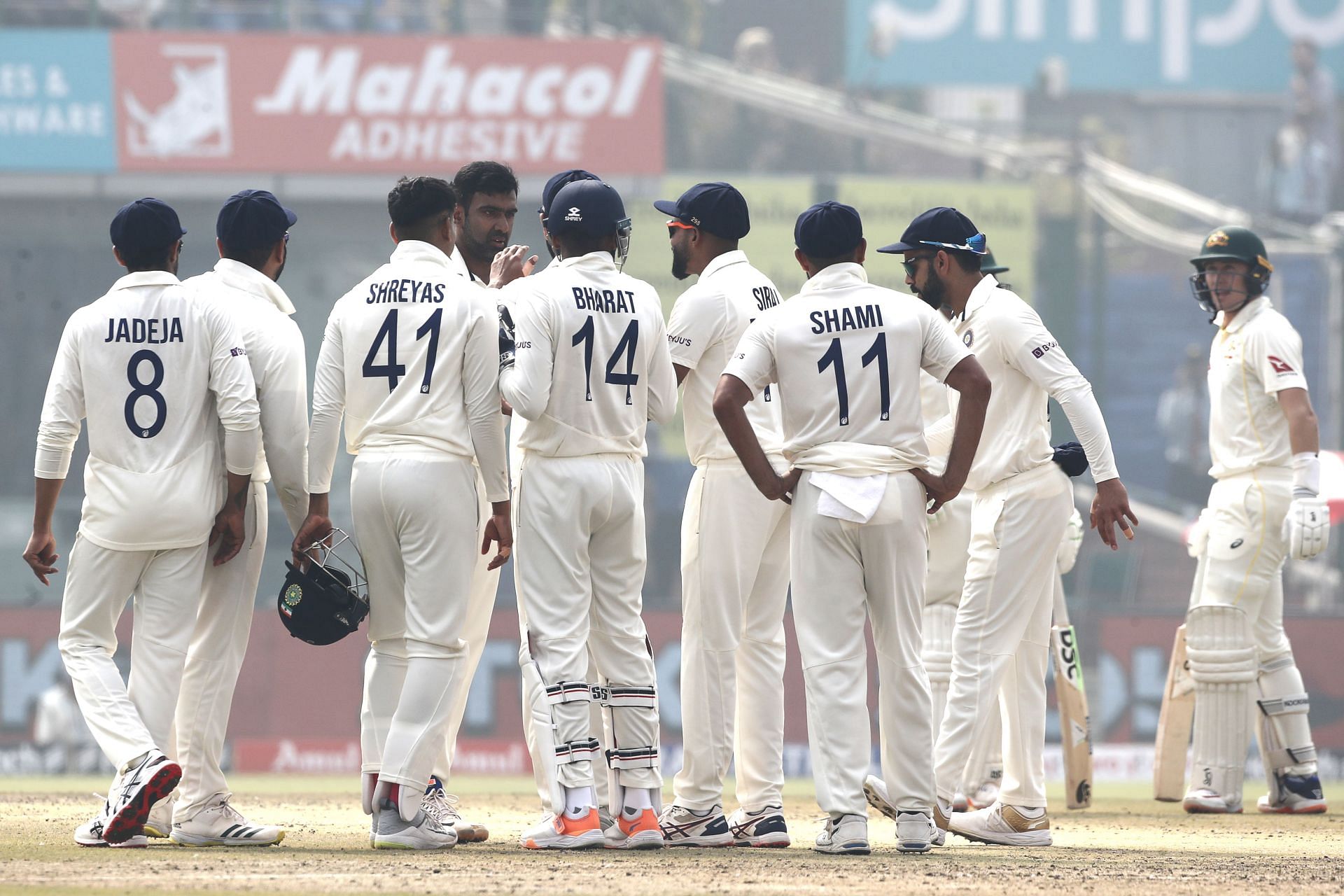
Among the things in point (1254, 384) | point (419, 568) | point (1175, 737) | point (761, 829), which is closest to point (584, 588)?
point (419, 568)

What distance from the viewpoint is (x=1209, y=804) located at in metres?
8.72

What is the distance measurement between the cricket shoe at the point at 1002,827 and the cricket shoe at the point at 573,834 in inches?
60.2

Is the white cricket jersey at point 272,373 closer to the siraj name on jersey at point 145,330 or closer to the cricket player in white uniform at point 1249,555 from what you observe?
the siraj name on jersey at point 145,330

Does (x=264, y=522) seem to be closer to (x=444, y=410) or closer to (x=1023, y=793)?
(x=444, y=410)

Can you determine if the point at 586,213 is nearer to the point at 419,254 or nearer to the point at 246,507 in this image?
the point at 419,254

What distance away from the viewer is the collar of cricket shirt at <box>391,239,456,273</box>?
664 centimetres

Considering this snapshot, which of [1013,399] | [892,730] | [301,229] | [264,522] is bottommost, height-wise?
[892,730]

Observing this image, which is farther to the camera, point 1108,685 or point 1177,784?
point 1108,685

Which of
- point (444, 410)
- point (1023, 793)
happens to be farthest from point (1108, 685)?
point (444, 410)

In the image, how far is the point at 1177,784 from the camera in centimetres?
947

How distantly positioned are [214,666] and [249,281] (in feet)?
4.68

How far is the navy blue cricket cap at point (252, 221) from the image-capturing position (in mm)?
6891

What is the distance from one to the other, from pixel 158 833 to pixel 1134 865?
11.3ft

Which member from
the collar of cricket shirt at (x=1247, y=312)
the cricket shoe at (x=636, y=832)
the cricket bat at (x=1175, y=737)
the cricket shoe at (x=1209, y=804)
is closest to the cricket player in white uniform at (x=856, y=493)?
the cricket shoe at (x=636, y=832)
